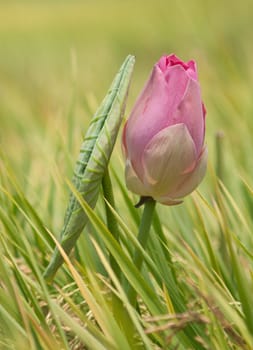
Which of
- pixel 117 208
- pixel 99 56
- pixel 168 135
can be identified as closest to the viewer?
pixel 168 135

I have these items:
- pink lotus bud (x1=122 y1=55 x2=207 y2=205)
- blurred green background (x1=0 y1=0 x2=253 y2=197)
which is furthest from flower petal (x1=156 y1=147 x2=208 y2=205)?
blurred green background (x1=0 y1=0 x2=253 y2=197)

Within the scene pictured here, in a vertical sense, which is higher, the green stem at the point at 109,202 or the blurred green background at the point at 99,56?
the blurred green background at the point at 99,56

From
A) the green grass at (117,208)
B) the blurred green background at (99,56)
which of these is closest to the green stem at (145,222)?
the green grass at (117,208)

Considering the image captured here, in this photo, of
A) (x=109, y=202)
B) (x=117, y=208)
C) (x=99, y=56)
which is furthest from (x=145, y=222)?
(x=99, y=56)

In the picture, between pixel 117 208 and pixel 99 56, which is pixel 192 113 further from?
pixel 99 56

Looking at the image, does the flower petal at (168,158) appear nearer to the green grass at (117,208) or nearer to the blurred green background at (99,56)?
the green grass at (117,208)

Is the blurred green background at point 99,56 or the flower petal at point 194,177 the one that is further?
the blurred green background at point 99,56

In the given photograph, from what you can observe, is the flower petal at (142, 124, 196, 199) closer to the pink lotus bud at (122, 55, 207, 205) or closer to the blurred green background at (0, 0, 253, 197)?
the pink lotus bud at (122, 55, 207, 205)
